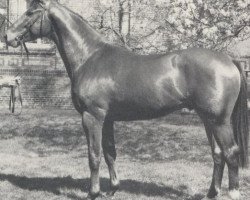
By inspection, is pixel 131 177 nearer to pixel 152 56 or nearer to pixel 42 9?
pixel 152 56

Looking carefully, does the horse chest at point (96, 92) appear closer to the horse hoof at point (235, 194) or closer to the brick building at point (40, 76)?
the horse hoof at point (235, 194)

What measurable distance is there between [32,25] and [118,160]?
4.03m

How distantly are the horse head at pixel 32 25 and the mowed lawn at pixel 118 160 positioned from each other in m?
2.23

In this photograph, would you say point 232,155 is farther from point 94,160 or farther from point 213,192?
point 94,160

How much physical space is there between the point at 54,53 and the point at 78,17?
1349 centimetres

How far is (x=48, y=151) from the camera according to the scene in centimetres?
1056

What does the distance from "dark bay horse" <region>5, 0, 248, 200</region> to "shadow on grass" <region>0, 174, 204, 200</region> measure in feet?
2.29

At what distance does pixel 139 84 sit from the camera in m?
5.96

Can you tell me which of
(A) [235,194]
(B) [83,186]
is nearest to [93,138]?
(B) [83,186]

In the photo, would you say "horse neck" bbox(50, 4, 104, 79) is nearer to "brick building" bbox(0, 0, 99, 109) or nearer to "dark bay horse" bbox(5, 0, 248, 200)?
"dark bay horse" bbox(5, 0, 248, 200)

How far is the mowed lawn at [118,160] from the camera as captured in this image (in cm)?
703

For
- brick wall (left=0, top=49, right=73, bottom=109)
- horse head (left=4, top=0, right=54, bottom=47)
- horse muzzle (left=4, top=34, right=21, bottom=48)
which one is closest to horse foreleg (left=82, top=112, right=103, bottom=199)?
horse head (left=4, top=0, right=54, bottom=47)

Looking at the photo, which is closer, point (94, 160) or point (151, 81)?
point (151, 81)

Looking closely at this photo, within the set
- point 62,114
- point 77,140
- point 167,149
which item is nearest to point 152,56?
point 167,149
